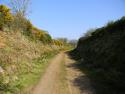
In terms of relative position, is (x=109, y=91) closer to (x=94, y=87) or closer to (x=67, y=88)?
(x=94, y=87)

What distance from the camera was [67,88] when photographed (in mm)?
15602

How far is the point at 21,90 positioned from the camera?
14.6m

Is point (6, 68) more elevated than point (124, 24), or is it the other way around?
point (124, 24)

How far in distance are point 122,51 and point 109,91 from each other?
516cm

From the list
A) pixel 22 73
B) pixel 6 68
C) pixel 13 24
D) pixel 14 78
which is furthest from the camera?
pixel 13 24

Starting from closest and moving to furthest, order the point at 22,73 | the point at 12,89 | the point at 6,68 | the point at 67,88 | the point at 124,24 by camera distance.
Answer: the point at 12,89 < the point at 67,88 < the point at 6,68 < the point at 22,73 < the point at 124,24

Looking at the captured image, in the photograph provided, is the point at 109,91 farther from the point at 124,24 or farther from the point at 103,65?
the point at 124,24

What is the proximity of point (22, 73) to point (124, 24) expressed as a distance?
1374cm

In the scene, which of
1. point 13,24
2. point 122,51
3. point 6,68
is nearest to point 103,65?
point 122,51

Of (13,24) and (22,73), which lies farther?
(13,24)

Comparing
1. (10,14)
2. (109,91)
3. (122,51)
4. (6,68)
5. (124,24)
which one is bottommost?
(109,91)

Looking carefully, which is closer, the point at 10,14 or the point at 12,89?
the point at 12,89

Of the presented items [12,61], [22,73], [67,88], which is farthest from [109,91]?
[12,61]

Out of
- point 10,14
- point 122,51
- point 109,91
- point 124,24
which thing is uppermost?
point 10,14
